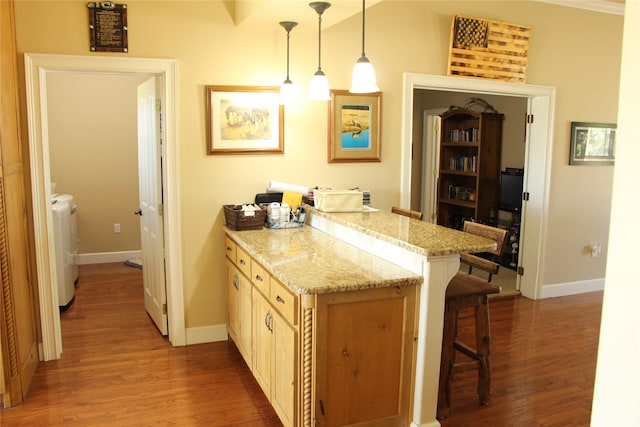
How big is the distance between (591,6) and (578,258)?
243 cm

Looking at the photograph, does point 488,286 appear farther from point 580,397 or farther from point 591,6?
point 591,6

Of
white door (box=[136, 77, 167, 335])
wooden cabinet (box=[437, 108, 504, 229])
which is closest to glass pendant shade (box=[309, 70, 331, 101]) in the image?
white door (box=[136, 77, 167, 335])

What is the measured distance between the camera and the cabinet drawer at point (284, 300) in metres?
2.33

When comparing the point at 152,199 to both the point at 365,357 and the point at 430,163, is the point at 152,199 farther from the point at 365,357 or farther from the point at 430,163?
the point at 430,163

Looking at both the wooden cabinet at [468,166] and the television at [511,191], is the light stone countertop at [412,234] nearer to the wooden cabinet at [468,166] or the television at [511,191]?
the television at [511,191]

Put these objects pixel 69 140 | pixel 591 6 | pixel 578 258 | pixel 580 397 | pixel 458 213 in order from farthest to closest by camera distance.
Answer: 1. pixel 458 213
2. pixel 69 140
3. pixel 578 258
4. pixel 591 6
5. pixel 580 397

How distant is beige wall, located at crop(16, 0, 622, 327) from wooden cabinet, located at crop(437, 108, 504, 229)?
1519 millimetres

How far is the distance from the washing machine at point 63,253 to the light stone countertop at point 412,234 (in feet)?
8.16

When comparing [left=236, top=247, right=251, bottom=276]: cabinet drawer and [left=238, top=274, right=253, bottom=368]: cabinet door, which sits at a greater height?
[left=236, top=247, right=251, bottom=276]: cabinet drawer

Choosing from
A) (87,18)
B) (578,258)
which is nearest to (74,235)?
(87,18)

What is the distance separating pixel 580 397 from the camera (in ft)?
10.1

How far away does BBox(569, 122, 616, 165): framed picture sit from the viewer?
4.95 metres

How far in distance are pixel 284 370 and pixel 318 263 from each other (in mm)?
548

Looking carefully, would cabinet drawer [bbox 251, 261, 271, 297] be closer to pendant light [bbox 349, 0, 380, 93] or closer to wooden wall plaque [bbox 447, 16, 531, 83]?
pendant light [bbox 349, 0, 380, 93]
